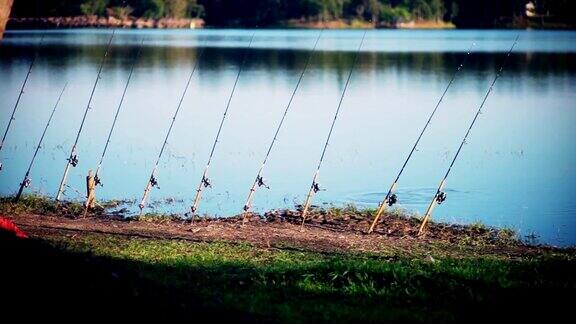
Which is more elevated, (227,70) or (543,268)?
(543,268)

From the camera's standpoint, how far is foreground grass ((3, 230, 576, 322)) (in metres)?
7.03

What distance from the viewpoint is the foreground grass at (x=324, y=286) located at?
703 cm

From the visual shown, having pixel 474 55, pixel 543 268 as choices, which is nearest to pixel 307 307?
pixel 543 268

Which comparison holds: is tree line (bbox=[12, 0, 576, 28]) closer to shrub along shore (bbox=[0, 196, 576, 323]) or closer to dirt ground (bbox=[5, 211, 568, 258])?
dirt ground (bbox=[5, 211, 568, 258])

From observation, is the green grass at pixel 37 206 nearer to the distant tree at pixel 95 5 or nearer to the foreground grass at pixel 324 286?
the foreground grass at pixel 324 286

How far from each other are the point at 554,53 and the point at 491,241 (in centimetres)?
5356

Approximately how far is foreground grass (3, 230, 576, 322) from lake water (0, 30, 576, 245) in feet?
20.7

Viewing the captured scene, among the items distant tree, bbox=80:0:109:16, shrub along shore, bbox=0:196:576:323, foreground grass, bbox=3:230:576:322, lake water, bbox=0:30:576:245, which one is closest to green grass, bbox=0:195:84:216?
shrub along shore, bbox=0:196:576:323

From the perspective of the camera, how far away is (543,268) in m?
8.93

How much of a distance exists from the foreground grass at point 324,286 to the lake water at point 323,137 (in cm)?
631

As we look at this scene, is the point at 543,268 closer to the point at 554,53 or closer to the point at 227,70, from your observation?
the point at 227,70

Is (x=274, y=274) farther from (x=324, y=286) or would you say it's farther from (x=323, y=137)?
(x=323, y=137)

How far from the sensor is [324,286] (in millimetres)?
8414

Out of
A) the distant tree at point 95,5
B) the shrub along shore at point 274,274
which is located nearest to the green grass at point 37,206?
the shrub along shore at point 274,274
